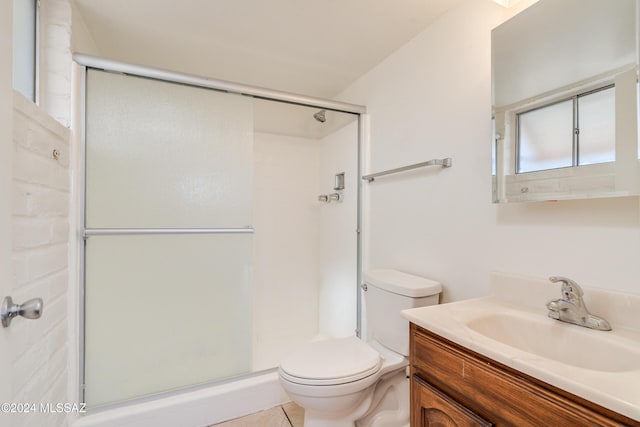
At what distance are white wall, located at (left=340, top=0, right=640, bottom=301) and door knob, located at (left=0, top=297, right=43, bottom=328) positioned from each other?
1460mm

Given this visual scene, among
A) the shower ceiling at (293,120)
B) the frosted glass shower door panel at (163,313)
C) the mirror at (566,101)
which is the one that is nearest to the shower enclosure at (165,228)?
the frosted glass shower door panel at (163,313)

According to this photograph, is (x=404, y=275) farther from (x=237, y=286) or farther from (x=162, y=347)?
(x=162, y=347)

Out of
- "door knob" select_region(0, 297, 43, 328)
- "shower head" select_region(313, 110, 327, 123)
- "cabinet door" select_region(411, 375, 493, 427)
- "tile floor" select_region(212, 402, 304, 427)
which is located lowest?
"tile floor" select_region(212, 402, 304, 427)

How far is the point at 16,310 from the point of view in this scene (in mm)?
670

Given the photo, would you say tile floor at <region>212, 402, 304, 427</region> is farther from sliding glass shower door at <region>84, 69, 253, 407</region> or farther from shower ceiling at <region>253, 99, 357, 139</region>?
shower ceiling at <region>253, 99, 357, 139</region>

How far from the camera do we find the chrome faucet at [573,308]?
0.85 meters

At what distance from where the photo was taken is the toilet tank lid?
1336 millimetres

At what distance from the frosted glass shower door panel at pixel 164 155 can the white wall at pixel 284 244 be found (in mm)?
813

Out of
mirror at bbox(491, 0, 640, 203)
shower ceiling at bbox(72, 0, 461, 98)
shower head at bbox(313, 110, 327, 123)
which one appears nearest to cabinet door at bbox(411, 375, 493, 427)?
mirror at bbox(491, 0, 640, 203)

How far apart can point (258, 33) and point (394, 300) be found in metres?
1.55

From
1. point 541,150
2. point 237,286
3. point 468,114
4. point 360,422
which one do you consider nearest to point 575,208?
point 541,150

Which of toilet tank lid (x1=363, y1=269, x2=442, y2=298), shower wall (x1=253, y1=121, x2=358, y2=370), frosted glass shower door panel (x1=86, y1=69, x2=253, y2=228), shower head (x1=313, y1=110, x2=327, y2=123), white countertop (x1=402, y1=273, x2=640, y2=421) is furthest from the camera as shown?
shower wall (x1=253, y1=121, x2=358, y2=370)

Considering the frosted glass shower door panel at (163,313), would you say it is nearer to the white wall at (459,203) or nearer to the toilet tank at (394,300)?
the toilet tank at (394,300)

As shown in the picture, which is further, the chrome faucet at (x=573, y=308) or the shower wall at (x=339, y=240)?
the shower wall at (x=339, y=240)
